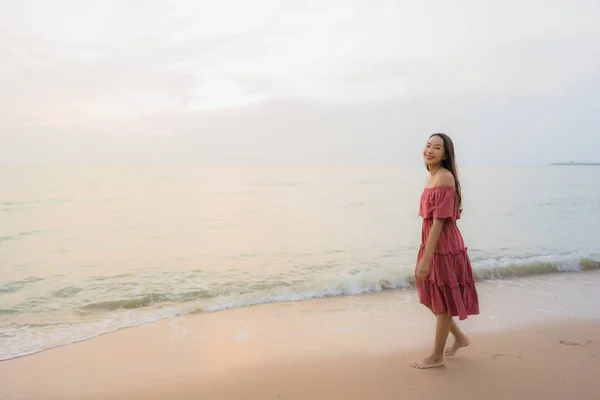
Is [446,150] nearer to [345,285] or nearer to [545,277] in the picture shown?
[345,285]

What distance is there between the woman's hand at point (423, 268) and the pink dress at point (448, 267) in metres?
0.07

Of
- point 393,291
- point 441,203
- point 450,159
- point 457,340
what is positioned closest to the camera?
point 441,203

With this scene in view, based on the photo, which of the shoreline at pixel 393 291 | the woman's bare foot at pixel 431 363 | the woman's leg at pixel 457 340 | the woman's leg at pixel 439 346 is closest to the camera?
the woman's leg at pixel 439 346

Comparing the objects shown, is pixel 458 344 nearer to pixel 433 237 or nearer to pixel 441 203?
pixel 433 237

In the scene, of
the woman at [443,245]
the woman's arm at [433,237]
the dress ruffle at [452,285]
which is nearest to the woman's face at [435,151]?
the woman at [443,245]

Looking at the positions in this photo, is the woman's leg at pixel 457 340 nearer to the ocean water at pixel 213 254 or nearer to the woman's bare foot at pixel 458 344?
the woman's bare foot at pixel 458 344

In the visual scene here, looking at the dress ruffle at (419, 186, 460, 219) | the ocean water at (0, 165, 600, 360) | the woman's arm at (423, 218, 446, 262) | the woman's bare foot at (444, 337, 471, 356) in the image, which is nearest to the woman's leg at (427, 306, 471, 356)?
the woman's bare foot at (444, 337, 471, 356)

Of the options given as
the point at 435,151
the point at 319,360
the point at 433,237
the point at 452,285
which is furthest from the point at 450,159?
the point at 319,360

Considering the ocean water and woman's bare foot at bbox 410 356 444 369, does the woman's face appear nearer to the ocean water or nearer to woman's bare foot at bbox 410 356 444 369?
woman's bare foot at bbox 410 356 444 369

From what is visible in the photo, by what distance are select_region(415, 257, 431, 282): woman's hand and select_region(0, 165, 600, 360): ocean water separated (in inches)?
137

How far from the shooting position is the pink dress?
344cm

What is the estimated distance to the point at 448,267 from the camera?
3465 mm

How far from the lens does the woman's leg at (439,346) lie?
11.9 feet

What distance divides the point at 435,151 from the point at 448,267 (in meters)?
0.90
